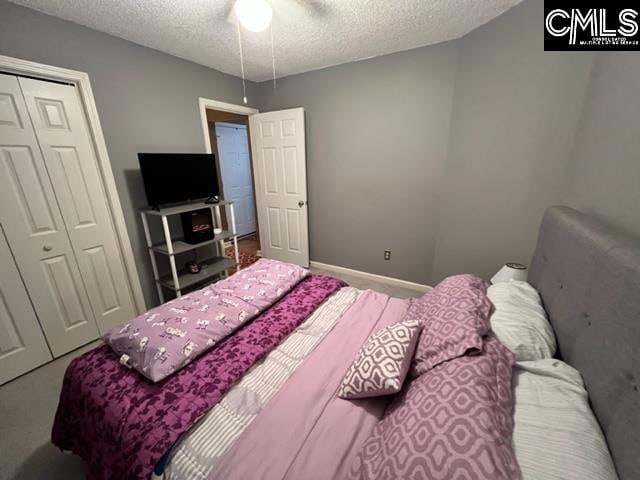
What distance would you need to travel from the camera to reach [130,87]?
2.13 m

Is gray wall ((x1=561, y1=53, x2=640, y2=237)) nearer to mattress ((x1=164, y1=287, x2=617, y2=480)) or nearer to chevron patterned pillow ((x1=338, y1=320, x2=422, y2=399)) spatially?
mattress ((x1=164, y1=287, x2=617, y2=480))

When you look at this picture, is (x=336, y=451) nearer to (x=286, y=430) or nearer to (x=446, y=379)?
(x=286, y=430)

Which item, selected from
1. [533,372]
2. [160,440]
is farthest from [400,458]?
[160,440]

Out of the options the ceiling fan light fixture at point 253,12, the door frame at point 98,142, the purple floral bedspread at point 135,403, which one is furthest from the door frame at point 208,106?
the purple floral bedspread at point 135,403

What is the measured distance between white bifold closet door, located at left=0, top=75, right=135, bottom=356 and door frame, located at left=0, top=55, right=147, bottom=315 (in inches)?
1.6

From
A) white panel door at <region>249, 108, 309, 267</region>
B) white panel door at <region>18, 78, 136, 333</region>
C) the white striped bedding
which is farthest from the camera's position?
white panel door at <region>249, 108, 309, 267</region>

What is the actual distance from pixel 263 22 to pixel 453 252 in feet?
7.73

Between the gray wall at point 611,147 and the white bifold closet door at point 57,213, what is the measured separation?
3213 mm

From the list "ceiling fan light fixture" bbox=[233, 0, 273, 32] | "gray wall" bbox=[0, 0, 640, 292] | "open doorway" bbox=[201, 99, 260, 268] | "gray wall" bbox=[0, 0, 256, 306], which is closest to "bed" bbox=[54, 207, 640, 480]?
"gray wall" bbox=[0, 0, 640, 292]

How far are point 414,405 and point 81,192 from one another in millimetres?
2633

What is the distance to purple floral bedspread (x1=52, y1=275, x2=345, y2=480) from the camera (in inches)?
33.4

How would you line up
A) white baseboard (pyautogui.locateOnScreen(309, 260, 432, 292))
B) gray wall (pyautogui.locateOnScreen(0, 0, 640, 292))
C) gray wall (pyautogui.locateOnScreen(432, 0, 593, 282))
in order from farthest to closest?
1. white baseboard (pyautogui.locateOnScreen(309, 260, 432, 292))
2. gray wall (pyautogui.locateOnScreen(432, 0, 593, 282))
3. gray wall (pyautogui.locateOnScreen(0, 0, 640, 292))

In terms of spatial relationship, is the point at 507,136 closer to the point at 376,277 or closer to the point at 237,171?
the point at 376,277

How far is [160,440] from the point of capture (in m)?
0.82
